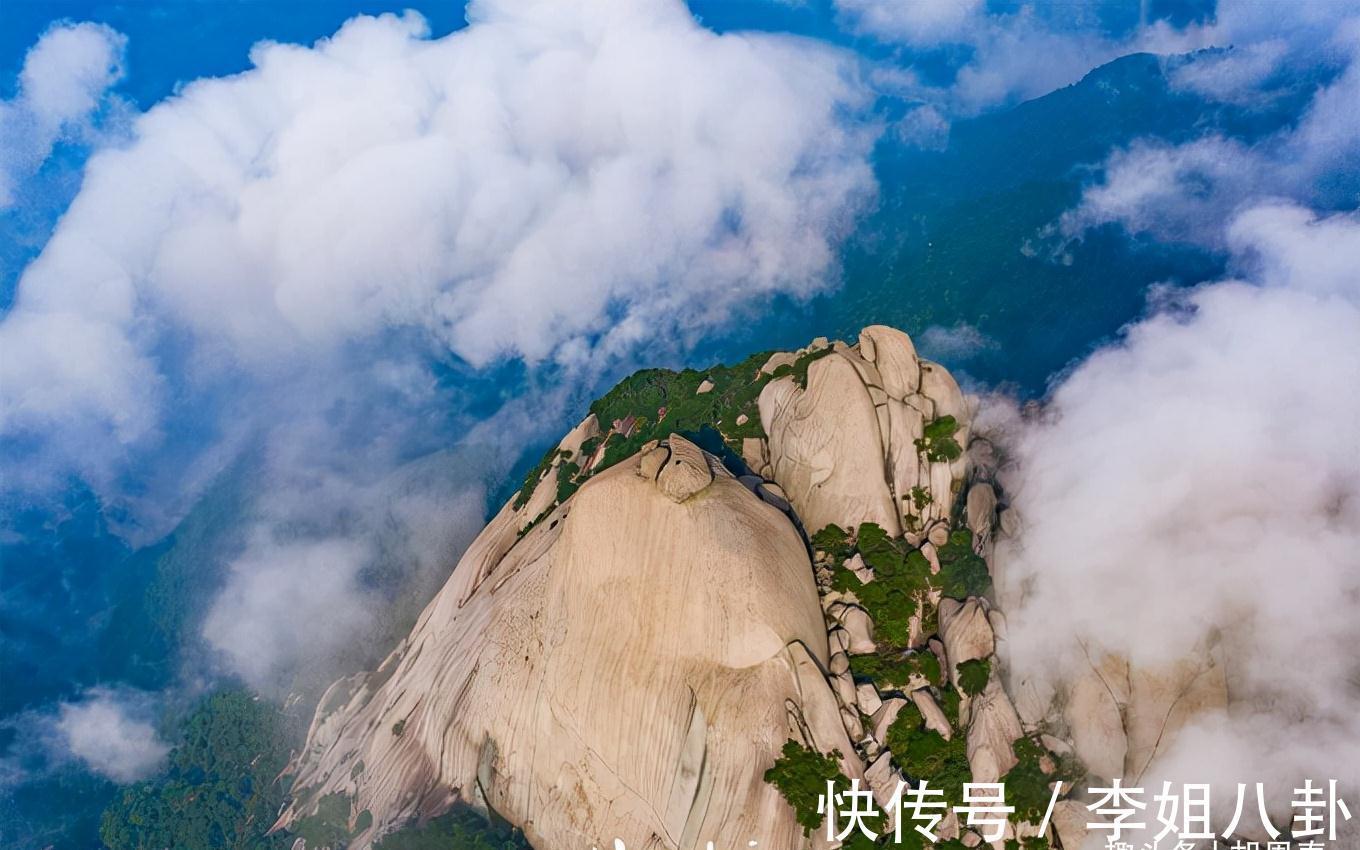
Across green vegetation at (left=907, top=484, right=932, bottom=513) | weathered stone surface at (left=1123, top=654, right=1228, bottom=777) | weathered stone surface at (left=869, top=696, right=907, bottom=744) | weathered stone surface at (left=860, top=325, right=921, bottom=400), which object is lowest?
weathered stone surface at (left=869, top=696, right=907, bottom=744)

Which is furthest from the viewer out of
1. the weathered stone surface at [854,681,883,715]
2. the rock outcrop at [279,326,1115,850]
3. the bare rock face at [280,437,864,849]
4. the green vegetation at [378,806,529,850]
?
the green vegetation at [378,806,529,850]

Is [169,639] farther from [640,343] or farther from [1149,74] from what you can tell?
[1149,74]

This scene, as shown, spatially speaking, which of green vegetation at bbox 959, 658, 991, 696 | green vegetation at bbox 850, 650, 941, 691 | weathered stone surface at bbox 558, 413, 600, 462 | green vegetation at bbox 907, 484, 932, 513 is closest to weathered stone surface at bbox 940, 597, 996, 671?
green vegetation at bbox 959, 658, 991, 696

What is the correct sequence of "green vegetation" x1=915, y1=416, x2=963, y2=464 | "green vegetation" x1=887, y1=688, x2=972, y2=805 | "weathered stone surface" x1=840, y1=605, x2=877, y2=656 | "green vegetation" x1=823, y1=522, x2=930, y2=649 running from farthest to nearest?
"green vegetation" x1=915, y1=416, x2=963, y2=464, "green vegetation" x1=823, y1=522, x2=930, y2=649, "weathered stone surface" x1=840, y1=605, x2=877, y2=656, "green vegetation" x1=887, y1=688, x2=972, y2=805

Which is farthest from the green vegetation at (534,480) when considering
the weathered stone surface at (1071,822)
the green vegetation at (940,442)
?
the weathered stone surface at (1071,822)

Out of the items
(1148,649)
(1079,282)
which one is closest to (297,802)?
(1148,649)

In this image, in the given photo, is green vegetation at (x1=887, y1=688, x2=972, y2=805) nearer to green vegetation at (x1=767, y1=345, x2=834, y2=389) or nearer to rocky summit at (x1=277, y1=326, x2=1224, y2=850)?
rocky summit at (x1=277, y1=326, x2=1224, y2=850)

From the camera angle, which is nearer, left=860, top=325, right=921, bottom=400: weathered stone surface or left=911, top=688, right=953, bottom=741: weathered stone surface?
left=911, top=688, right=953, bottom=741: weathered stone surface

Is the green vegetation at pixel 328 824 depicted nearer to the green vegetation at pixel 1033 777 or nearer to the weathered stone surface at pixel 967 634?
the weathered stone surface at pixel 967 634
